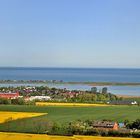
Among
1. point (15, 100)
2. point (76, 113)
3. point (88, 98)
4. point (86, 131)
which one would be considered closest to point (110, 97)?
point (88, 98)

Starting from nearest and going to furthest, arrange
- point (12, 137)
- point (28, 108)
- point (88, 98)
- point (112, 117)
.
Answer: point (12, 137) → point (112, 117) → point (28, 108) → point (88, 98)

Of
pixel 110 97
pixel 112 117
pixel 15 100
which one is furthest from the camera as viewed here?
pixel 110 97

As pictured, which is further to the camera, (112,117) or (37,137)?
(112,117)

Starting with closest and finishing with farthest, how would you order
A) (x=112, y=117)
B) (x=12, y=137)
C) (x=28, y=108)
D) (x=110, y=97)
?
(x=12, y=137), (x=112, y=117), (x=28, y=108), (x=110, y=97)

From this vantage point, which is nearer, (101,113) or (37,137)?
(37,137)

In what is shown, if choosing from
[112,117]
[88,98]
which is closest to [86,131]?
[112,117]

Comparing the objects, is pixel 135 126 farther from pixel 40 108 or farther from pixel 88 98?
pixel 88 98

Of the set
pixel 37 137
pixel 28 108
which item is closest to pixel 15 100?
pixel 28 108

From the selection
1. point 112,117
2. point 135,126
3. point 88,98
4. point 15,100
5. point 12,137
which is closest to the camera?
point 12,137

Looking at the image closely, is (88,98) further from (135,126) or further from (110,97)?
(135,126)
